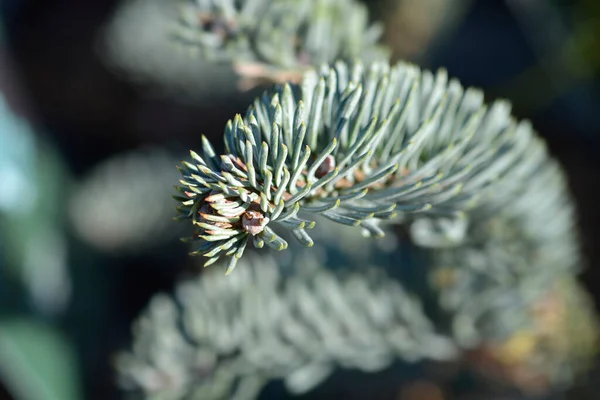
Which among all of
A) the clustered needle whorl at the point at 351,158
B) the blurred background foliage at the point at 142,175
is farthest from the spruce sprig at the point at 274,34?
the blurred background foliage at the point at 142,175

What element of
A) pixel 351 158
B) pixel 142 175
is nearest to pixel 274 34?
pixel 351 158

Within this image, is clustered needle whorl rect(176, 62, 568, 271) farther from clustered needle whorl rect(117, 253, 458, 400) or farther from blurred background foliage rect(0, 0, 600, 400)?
blurred background foliage rect(0, 0, 600, 400)

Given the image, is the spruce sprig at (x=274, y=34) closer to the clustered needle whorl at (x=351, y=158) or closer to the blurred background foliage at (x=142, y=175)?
the clustered needle whorl at (x=351, y=158)

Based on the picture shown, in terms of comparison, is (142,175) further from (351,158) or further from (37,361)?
(351,158)

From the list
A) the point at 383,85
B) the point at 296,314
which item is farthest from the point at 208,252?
the point at 296,314

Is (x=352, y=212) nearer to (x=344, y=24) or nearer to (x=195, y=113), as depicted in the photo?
(x=344, y=24)

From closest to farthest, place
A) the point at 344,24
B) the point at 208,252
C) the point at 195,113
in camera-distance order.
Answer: the point at 208,252
the point at 344,24
the point at 195,113
